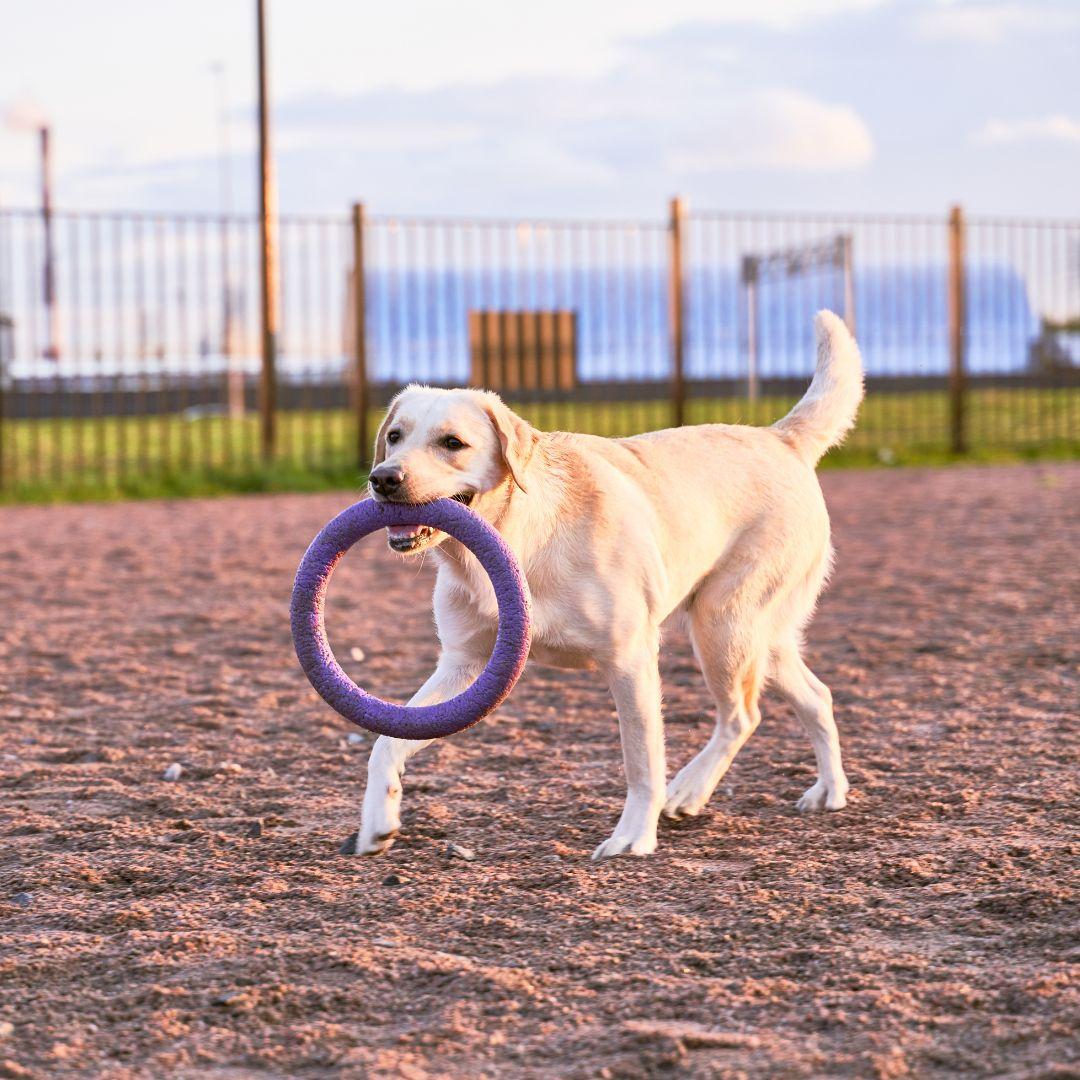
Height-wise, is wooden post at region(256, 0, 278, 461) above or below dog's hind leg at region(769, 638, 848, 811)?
above

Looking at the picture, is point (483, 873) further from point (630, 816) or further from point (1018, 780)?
point (1018, 780)

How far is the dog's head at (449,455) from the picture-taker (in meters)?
4.01

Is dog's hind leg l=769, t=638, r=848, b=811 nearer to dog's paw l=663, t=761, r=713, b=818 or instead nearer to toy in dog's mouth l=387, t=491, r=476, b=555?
dog's paw l=663, t=761, r=713, b=818

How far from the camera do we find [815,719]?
4801mm

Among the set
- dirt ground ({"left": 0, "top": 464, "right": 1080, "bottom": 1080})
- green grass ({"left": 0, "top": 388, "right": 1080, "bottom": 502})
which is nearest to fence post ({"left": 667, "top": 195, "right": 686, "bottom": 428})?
green grass ({"left": 0, "top": 388, "right": 1080, "bottom": 502})

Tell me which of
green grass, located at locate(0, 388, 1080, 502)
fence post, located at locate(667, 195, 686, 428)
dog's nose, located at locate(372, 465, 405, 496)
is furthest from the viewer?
fence post, located at locate(667, 195, 686, 428)

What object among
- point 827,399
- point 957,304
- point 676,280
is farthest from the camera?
point 957,304

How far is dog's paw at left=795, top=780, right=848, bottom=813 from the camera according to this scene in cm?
467

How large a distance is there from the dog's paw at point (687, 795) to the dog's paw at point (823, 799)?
0.96ft

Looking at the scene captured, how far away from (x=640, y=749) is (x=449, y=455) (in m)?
1.01

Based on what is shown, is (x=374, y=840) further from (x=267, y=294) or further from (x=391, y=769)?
(x=267, y=294)

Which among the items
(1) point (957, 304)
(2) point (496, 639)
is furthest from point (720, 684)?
(1) point (957, 304)

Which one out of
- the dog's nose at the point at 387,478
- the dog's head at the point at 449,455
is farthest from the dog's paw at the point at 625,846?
the dog's nose at the point at 387,478

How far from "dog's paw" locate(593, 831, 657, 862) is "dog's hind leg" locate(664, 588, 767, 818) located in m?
0.39
